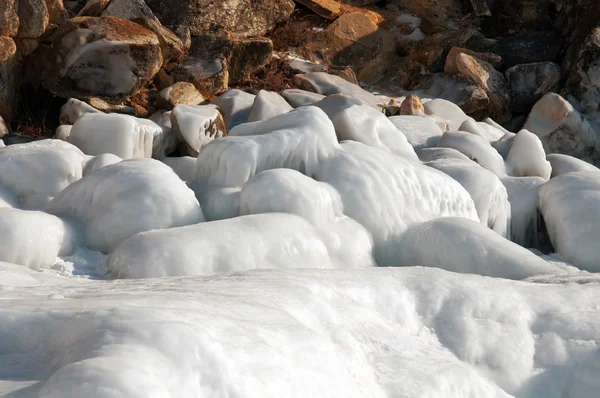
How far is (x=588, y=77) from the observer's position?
980 centimetres

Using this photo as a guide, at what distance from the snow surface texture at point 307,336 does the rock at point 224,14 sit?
5952 millimetres

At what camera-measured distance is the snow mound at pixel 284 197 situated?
14.5 ft

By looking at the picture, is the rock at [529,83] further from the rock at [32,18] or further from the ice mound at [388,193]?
the rock at [32,18]

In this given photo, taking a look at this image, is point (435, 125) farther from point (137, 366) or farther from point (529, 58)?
point (137, 366)

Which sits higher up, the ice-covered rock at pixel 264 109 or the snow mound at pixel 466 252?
the snow mound at pixel 466 252

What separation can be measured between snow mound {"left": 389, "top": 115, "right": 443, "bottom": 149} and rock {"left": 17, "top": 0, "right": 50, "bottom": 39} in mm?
3221

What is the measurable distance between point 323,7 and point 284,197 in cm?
700

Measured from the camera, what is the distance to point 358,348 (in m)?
2.57

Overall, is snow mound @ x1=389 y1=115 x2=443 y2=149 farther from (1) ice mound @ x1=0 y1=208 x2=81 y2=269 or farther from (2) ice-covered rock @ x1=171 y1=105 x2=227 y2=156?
(1) ice mound @ x1=0 y1=208 x2=81 y2=269

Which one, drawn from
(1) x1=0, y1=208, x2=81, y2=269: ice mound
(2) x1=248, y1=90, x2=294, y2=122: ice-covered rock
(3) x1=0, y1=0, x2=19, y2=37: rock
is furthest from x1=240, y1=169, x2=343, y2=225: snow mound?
(3) x1=0, y1=0, x2=19, y2=37: rock

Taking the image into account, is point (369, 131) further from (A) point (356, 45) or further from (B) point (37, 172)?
(A) point (356, 45)

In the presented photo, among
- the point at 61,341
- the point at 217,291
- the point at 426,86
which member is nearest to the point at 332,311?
the point at 217,291

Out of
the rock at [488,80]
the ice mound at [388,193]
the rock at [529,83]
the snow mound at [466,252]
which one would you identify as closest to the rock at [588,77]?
the rock at [529,83]

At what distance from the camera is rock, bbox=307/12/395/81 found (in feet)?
35.1
